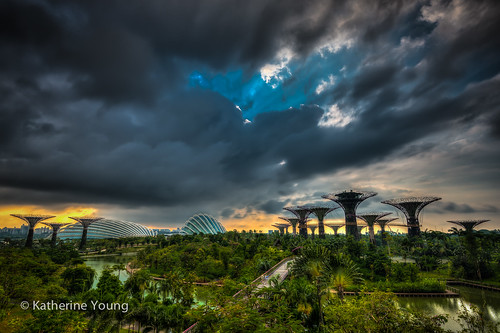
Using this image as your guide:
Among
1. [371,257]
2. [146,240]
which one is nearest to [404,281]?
[371,257]

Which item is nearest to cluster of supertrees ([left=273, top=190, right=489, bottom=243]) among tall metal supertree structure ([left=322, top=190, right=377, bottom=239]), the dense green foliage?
tall metal supertree structure ([left=322, top=190, right=377, bottom=239])

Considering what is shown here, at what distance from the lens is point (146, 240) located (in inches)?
3971

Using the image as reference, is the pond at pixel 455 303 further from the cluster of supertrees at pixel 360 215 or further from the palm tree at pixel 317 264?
the cluster of supertrees at pixel 360 215

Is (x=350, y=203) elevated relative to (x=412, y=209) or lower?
elevated

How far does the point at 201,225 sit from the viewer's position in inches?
4414

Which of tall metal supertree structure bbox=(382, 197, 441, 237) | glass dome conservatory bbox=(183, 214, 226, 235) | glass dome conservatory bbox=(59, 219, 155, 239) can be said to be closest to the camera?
tall metal supertree structure bbox=(382, 197, 441, 237)

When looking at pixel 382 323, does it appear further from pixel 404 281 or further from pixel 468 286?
pixel 468 286

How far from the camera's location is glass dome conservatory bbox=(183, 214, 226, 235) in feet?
362

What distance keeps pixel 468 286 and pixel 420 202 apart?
32.4m

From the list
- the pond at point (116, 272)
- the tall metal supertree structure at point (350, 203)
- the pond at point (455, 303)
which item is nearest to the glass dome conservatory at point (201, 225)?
the pond at point (116, 272)

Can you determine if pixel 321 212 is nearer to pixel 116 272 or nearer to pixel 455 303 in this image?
pixel 455 303

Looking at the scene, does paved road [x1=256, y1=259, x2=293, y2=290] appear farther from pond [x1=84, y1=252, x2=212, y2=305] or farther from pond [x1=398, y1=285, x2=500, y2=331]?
pond [x1=398, y1=285, x2=500, y2=331]

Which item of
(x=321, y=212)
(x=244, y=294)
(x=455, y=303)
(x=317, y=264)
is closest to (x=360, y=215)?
(x=321, y=212)

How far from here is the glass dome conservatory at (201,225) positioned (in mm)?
110238
